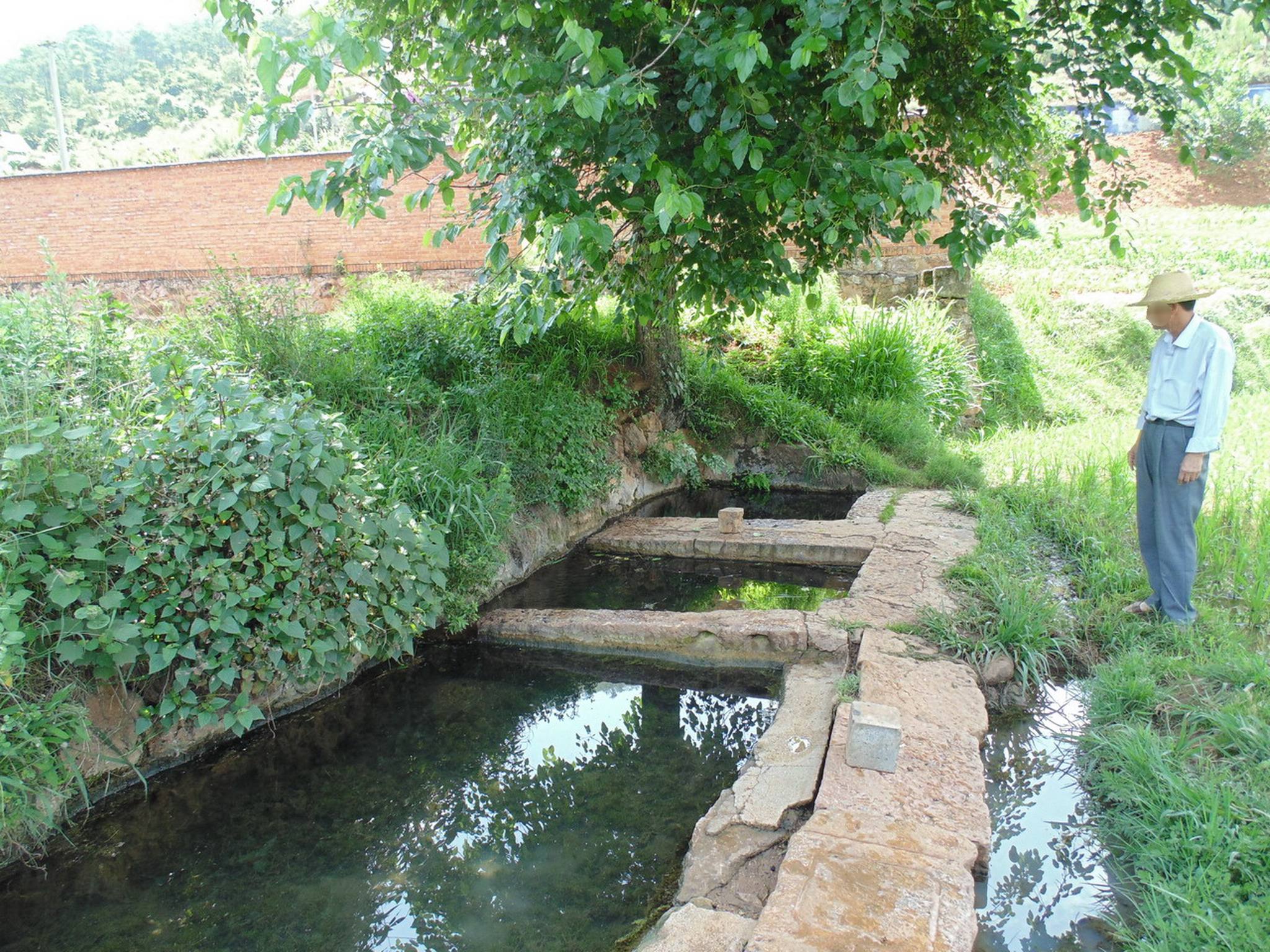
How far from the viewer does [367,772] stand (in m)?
3.36

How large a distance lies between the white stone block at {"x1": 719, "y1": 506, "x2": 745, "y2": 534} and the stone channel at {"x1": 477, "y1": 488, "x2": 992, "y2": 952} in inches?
37.5

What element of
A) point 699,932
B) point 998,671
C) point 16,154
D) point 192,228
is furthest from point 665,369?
point 16,154

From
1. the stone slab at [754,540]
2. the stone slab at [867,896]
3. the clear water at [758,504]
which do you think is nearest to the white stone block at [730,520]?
the stone slab at [754,540]

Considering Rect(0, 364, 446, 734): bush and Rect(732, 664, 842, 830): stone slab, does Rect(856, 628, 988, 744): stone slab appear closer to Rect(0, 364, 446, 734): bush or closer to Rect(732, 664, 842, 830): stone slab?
Rect(732, 664, 842, 830): stone slab

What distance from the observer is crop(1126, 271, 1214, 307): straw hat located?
364 cm

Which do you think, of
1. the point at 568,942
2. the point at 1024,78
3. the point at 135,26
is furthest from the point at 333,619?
the point at 135,26

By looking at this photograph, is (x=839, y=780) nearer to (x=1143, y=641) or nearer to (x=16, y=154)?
(x=1143, y=641)

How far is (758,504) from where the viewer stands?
690 centimetres

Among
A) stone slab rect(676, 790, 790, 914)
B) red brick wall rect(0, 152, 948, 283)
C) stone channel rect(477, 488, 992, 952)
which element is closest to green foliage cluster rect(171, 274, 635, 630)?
stone channel rect(477, 488, 992, 952)

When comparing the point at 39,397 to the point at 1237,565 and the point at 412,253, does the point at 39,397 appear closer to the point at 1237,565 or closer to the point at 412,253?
the point at 1237,565

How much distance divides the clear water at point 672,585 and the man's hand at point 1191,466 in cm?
188

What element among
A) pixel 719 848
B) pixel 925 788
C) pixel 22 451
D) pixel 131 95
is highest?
pixel 131 95

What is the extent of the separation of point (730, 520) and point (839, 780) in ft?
9.60

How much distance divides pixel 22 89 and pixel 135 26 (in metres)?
6.66
